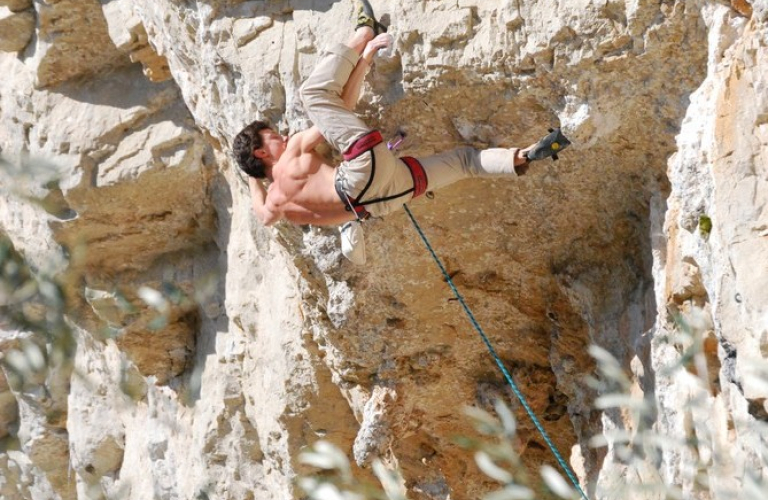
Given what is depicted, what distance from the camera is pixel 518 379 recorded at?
656 cm

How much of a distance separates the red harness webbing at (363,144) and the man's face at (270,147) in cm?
53

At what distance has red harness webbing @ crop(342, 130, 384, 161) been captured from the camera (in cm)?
498

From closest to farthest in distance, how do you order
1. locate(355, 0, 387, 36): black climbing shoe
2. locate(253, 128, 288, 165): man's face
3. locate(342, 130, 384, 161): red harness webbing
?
1. locate(342, 130, 384, 161): red harness webbing
2. locate(355, 0, 387, 36): black climbing shoe
3. locate(253, 128, 288, 165): man's face

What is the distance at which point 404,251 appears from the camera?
6.07m

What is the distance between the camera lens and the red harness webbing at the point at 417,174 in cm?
518

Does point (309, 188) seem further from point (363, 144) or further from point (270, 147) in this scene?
point (363, 144)

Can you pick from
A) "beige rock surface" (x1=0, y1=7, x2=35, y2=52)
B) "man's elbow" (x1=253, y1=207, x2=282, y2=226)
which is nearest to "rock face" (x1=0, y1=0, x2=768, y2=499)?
"beige rock surface" (x1=0, y1=7, x2=35, y2=52)

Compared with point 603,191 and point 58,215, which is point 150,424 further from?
point 603,191

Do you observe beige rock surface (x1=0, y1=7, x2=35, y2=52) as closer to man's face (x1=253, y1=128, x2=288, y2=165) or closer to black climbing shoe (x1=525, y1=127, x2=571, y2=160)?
man's face (x1=253, y1=128, x2=288, y2=165)

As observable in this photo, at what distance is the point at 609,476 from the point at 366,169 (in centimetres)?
185

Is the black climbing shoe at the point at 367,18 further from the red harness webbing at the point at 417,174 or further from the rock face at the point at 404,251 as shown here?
the red harness webbing at the point at 417,174

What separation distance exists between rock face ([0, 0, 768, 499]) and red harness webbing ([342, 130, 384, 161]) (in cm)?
32

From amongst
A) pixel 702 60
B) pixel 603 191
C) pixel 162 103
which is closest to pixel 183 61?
pixel 162 103

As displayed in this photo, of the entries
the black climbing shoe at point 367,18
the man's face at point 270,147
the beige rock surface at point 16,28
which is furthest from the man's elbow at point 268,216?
the beige rock surface at point 16,28
